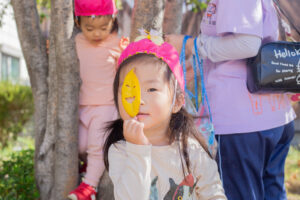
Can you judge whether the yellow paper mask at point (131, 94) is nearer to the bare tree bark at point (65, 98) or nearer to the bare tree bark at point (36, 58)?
the bare tree bark at point (65, 98)

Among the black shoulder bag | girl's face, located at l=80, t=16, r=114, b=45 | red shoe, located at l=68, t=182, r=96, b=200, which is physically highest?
girl's face, located at l=80, t=16, r=114, b=45

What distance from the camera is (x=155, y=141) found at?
179 cm

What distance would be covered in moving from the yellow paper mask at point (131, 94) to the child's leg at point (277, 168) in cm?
98

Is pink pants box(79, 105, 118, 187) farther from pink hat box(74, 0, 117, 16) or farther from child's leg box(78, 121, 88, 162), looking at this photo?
pink hat box(74, 0, 117, 16)

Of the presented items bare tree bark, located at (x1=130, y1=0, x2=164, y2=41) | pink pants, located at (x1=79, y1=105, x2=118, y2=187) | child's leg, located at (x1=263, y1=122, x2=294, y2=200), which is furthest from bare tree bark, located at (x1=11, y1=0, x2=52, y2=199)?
child's leg, located at (x1=263, y1=122, x2=294, y2=200)

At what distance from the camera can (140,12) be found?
2377 millimetres

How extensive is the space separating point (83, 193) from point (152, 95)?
4.00 feet

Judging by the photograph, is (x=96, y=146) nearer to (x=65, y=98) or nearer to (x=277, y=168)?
(x=65, y=98)

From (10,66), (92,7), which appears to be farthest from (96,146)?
(10,66)

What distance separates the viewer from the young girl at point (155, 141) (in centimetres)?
153

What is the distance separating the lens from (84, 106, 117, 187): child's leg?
263cm

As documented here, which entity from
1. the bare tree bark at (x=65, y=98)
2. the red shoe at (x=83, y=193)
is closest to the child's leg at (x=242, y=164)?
the red shoe at (x=83, y=193)

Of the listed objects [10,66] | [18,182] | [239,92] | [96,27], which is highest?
[96,27]

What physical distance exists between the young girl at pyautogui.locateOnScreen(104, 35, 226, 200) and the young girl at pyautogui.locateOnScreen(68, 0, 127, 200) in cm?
88
